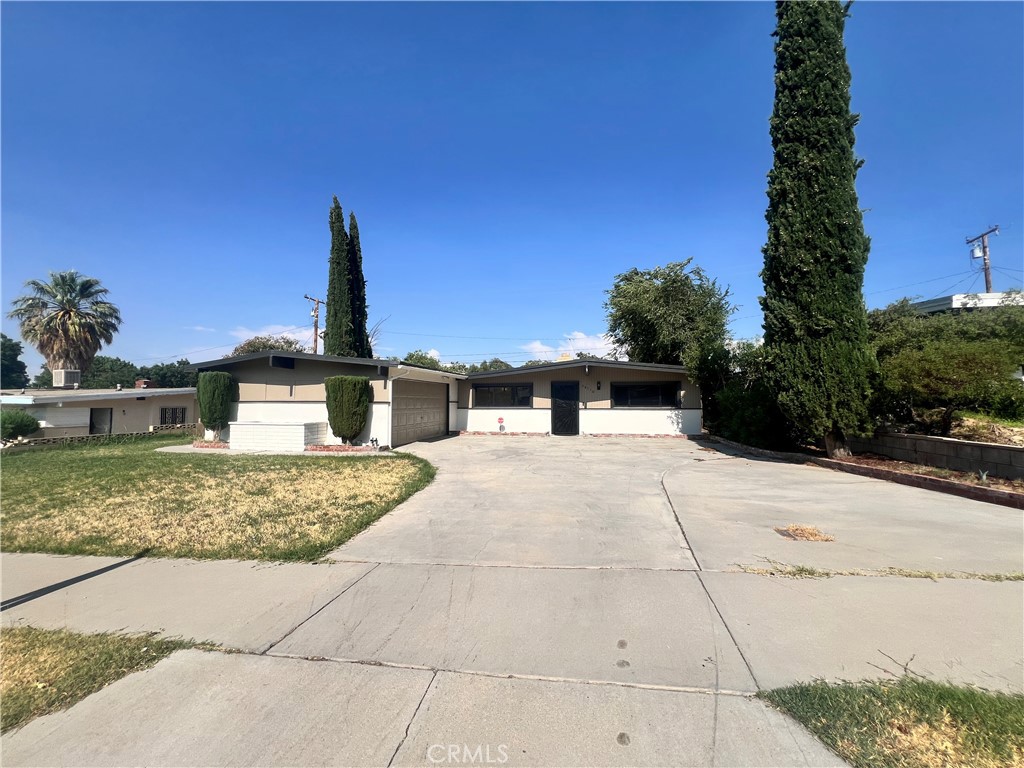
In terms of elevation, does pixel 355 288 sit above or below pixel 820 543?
above

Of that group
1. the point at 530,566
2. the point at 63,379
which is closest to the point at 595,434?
the point at 530,566

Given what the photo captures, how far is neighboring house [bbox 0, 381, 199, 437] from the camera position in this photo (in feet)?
56.8

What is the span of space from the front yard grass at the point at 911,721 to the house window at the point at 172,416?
26854 mm

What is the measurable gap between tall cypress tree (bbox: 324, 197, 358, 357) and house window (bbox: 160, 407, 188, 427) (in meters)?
7.85

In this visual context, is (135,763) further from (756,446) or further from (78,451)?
(78,451)

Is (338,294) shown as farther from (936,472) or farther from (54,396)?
(936,472)

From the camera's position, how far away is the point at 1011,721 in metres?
2.18

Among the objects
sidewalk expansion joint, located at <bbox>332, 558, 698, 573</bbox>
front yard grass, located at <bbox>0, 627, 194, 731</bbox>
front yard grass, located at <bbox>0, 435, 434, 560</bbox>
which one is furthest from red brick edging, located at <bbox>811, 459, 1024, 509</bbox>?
front yard grass, located at <bbox>0, 627, 194, 731</bbox>

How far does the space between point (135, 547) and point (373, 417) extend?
33.5 ft

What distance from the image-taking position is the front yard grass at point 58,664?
98.8 inches

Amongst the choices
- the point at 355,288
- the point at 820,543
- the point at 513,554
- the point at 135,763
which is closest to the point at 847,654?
the point at 820,543

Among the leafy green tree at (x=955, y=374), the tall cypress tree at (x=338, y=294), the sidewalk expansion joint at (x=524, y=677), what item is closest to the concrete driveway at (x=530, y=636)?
the sidewalk expansion joint at (x=524, y=677)

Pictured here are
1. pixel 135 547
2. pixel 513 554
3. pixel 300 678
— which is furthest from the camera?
pixel 135 547

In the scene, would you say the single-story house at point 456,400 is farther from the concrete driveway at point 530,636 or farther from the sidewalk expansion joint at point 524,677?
the sidewalk expansion joint at point 524,677
